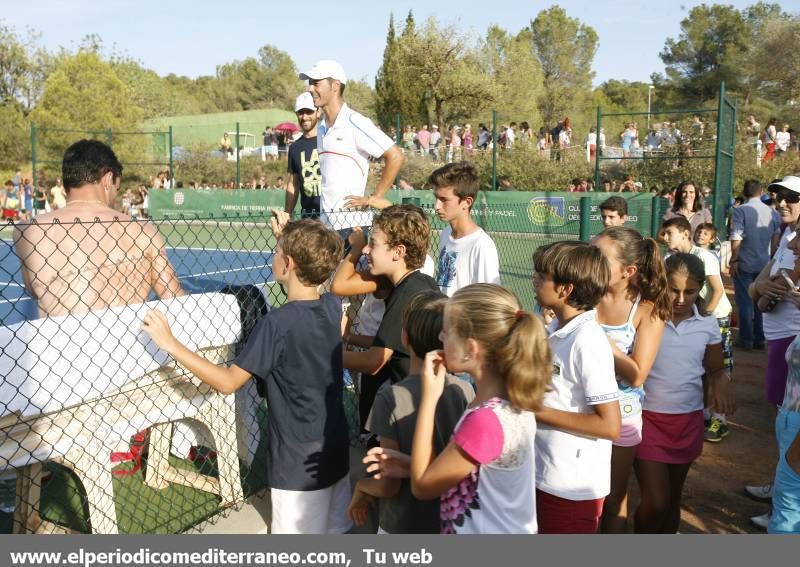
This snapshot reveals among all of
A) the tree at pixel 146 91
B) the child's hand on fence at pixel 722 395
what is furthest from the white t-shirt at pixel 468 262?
the tree at pixel 146 91

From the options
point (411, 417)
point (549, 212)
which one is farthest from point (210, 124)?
point (411, 417)

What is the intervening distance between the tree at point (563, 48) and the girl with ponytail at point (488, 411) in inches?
2876

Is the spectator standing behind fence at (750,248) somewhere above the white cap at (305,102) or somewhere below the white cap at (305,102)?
below

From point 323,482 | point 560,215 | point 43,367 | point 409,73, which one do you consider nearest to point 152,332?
point 43,367

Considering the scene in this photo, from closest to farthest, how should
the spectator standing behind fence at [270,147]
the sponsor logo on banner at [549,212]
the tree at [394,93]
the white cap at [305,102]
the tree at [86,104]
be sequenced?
the white cap at [305,102]
the sponsor logo on banner at [549,212]
the tree at [86,104]
the tree at [394,93]
the spectator standing behind fence at [270,147]

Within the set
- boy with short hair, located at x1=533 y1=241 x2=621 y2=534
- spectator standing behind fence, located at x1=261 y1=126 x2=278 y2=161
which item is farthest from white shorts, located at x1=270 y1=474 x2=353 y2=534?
spectator standing behind fence, located at x1=261 y1=126 x2=278 y2=161

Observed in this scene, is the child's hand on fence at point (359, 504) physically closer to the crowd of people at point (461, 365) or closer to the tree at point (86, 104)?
the crowd of people at point (461, 365)

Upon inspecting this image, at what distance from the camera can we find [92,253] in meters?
3.58

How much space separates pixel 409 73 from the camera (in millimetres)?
41438

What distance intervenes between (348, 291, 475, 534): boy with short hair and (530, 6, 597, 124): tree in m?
72.8

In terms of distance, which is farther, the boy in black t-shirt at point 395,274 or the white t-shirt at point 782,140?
the white t-shirt at point 782,140

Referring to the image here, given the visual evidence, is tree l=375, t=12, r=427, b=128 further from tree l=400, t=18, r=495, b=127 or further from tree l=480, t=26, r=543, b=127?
tree l=480, t=26, r=543, b=127

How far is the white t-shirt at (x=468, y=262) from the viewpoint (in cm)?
400

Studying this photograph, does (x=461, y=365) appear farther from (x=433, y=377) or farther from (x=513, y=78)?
(x=513, y=78)
